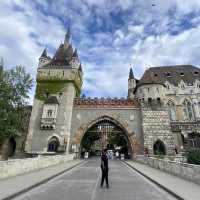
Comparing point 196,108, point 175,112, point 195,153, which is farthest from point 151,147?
point 195,153

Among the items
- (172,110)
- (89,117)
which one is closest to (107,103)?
(89,117)

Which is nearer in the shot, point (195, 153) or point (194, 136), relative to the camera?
point (195, 153)

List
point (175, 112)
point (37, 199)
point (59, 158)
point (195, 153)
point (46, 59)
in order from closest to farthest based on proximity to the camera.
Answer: point (37, 199) → point (195, 153) → point (59, 158) → point (46, 59) → point (175, 112)

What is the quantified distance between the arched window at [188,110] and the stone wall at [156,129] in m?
10.0

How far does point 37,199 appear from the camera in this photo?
629cm

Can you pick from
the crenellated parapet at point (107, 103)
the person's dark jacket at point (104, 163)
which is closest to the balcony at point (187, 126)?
the crenellated parapet at point (107, 103)

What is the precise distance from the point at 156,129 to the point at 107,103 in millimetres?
9622

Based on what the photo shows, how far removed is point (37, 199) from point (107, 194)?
2405mm

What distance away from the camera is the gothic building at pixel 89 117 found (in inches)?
1280

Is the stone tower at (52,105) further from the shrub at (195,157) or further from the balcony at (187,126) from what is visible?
the shrub at (195,157)

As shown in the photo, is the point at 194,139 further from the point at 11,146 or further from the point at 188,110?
the point at 11,146

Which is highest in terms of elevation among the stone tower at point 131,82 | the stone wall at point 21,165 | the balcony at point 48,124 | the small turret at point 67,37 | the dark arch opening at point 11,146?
the small turret at point 67,37

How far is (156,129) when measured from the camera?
33.1 meters

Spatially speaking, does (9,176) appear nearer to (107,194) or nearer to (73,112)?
(107,194)
